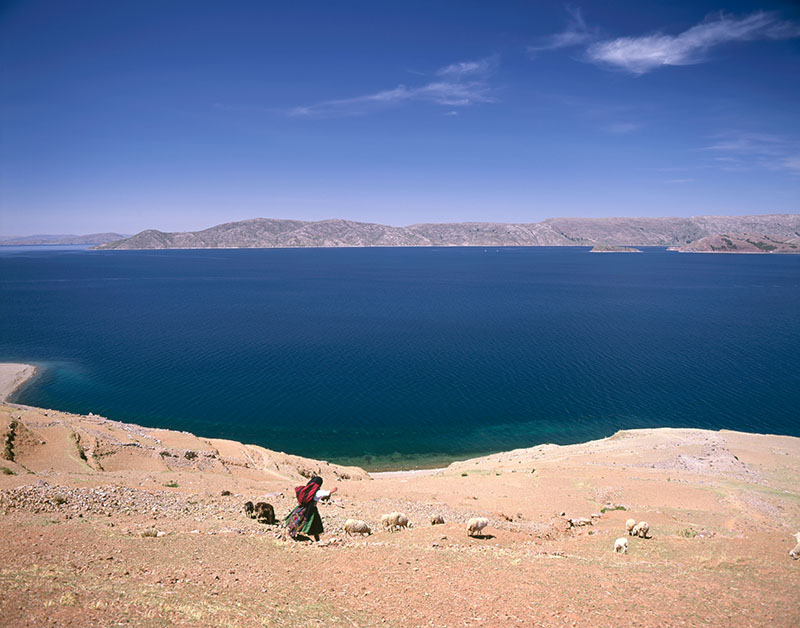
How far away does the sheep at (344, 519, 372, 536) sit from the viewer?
59.4 feet

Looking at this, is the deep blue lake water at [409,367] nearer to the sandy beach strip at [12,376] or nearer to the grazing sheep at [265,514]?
the sandy beach strip at [12,376]

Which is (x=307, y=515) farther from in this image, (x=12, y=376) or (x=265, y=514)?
(x=12, y=376)

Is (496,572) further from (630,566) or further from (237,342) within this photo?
(237,342)

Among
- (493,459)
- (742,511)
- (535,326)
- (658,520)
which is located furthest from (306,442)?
Result: (535,326)

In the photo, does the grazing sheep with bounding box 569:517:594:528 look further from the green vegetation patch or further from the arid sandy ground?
the green vegetation patch

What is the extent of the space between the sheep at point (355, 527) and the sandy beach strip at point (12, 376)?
2263 inches

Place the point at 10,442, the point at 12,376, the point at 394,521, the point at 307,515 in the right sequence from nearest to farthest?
the point at 307,515, the point at 394,521, the point at 10,442, the point at 12,376

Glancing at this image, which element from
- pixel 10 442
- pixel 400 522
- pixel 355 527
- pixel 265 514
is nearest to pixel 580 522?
pixel 400 522

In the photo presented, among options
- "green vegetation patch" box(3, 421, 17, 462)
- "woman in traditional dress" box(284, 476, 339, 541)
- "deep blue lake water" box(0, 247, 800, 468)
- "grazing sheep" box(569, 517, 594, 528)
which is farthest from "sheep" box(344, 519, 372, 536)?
"deep blue lake water" box(0, 247, 800, 468)

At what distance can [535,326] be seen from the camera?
97562 mm

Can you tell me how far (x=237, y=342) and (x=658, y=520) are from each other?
242 feet

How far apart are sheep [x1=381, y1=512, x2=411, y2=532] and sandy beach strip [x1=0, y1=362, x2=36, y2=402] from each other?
57.9m

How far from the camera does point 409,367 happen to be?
69.7 meters

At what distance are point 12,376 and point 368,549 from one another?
2775 inches
